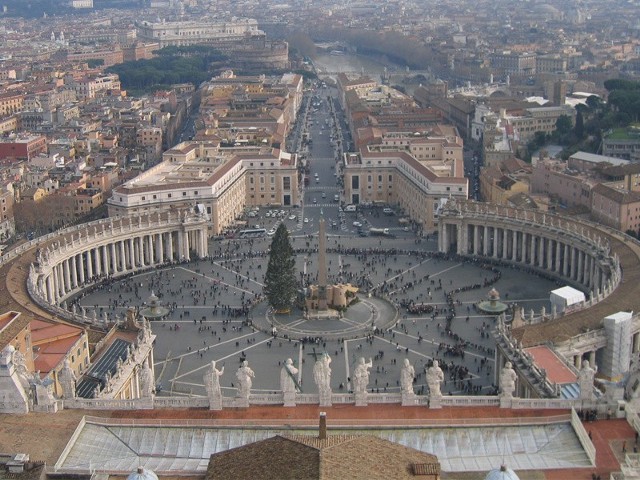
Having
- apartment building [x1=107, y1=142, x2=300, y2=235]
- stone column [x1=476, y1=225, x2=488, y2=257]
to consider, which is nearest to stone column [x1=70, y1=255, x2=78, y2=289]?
apartment building [x1=107, y1=142, x2=300, y2=235]

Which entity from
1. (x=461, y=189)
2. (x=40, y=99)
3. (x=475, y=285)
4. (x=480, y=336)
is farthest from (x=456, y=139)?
(x=40, y=99)

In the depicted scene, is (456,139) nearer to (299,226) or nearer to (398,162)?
(398,162)

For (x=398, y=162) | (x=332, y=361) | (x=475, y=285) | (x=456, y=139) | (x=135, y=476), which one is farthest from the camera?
(x=456, y=139)

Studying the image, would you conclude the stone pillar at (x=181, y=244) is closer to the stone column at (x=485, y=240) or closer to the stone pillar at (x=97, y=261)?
the stone pillar at (x=97, y=261)

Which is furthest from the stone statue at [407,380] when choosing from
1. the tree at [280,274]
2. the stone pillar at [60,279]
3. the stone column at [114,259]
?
the stone column at [114,259]

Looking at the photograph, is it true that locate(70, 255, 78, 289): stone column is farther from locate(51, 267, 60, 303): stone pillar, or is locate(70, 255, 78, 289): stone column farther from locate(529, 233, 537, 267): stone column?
locate(529, 233, 537, 267): stone column
